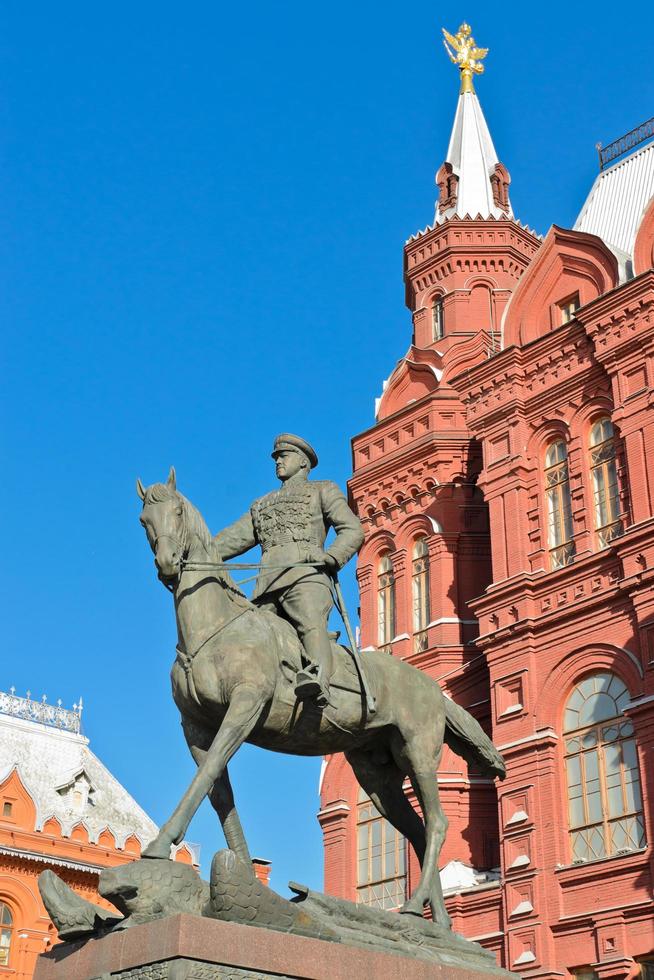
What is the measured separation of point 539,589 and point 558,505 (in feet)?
6.96

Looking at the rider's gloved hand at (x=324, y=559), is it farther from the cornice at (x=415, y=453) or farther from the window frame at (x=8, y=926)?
the window frame at (x=8, y=926)

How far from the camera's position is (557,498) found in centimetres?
2902

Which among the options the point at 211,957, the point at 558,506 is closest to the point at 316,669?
the point at 211,957

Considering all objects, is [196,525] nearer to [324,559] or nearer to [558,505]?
[324,559]

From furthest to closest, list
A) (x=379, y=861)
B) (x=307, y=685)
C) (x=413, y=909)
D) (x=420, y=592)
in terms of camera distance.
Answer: (x=420, y=592)
(x=379, y=861)
(x=413, y=909)
(x=307, y=685)

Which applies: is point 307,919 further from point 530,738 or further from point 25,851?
point 25,851

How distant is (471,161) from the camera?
41656 mm

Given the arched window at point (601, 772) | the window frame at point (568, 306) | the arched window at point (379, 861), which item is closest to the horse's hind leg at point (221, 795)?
the arched window at point (601, 772)

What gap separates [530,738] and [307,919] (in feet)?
60.3

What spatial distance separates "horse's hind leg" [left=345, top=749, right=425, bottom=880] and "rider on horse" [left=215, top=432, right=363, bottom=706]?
4.72ft

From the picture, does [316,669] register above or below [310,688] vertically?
above

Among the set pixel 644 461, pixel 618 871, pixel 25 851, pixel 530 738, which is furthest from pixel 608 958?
pixel 25 851

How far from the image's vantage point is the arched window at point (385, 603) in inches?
1281

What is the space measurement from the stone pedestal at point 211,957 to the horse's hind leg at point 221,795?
1180 mm
